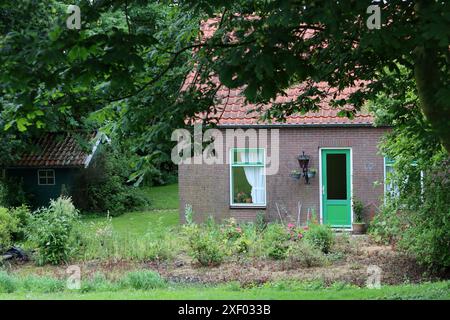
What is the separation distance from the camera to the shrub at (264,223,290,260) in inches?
526

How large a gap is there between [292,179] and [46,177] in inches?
494

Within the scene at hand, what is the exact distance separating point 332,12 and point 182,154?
2338 millimetres

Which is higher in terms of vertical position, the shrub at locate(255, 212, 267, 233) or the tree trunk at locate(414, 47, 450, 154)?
the tree trunk at locate(414, 47, 450, 154)

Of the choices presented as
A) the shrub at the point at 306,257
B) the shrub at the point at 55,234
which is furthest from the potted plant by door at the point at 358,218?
the shrub at the point at 55,234

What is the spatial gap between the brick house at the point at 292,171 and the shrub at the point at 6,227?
523cm

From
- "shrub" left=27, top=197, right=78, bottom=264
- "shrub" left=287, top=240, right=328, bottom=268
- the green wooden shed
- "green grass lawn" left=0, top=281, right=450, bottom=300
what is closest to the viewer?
"green grass lawn" left=0, top=281, right=450, bottom=300

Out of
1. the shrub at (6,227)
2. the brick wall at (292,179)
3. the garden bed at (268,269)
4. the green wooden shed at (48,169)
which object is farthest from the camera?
the green wooden shed at (48,169)

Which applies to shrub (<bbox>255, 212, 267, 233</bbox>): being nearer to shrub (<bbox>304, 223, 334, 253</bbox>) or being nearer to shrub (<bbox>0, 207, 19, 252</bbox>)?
shrub (<bbox>304, 223, 334, 253</bbox>)

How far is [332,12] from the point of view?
16.0ft

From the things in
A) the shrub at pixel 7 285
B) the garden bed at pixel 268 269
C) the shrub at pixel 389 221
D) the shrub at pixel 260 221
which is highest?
the shrub at pixel 389 221

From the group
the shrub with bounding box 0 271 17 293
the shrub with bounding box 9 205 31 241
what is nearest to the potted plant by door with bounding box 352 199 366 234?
the shrub with bounding box 9 205 31 241

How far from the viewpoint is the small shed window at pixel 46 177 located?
26.0 metres

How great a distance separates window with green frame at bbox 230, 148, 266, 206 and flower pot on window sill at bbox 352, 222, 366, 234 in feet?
9.19

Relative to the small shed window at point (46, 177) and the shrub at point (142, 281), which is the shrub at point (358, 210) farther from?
the small shed window at point (46, 177)
